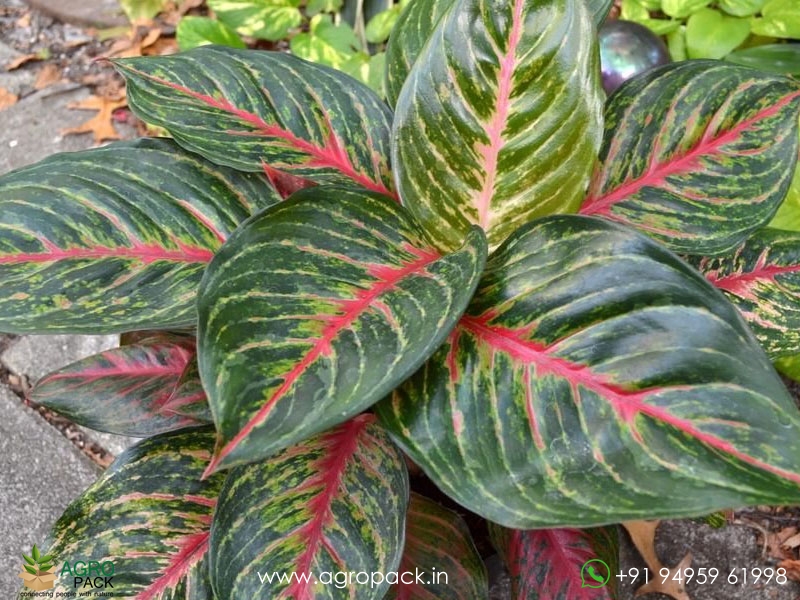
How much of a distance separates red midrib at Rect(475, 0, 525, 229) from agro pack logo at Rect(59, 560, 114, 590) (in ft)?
1.61

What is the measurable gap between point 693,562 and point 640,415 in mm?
743

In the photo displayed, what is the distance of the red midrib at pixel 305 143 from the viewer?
69 cm

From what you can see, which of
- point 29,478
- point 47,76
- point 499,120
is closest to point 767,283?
point 499,120

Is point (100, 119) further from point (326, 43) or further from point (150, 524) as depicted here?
point (150, 524)

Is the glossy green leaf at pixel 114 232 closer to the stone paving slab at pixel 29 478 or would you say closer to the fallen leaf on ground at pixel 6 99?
the stone paving slab at pixel 29 478

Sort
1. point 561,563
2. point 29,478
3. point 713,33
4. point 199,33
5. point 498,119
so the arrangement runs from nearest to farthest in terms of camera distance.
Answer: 1. point 498,119
2. point 561,563
3. point 29,478
4. point 713,33
5. point 199,33

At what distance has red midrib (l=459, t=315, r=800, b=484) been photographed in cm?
43

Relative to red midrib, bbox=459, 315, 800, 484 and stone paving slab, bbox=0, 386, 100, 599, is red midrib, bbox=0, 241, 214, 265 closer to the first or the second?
red midrib, bbox=459, 315, 800, 484

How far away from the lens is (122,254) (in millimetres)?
639

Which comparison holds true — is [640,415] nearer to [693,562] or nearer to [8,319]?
[8,319]

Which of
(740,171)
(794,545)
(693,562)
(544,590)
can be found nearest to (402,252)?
(740,171)

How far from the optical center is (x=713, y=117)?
0.67 metres

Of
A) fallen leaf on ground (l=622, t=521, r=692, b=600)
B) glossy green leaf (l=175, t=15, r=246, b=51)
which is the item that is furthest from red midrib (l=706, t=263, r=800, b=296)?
glossy green leaf (l=175, t=15, r=246, b=51)

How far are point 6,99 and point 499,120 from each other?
1694mm
